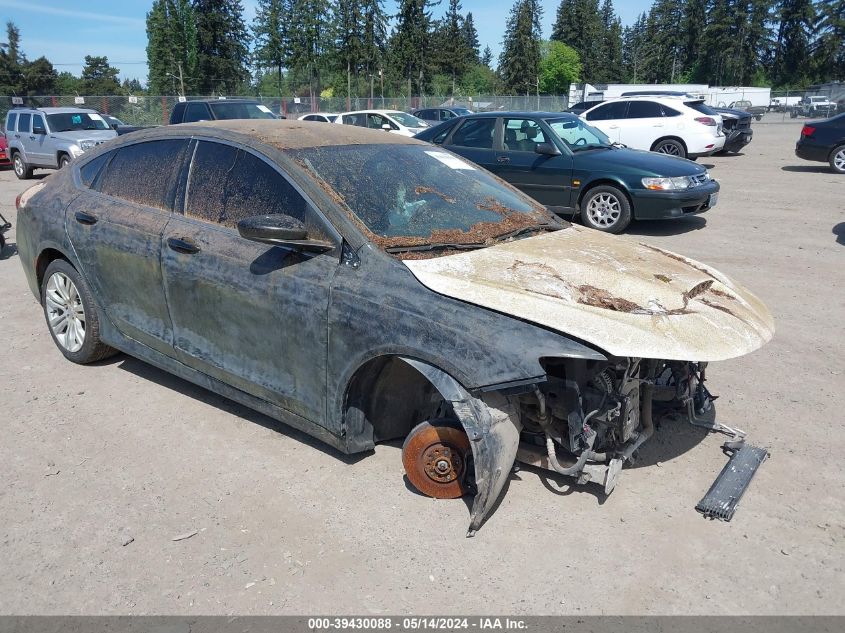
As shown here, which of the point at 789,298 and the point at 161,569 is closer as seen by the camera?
the point at 161,569

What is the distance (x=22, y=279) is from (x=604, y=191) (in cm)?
742

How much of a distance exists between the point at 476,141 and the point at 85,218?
7.02 metres

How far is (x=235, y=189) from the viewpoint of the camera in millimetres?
3871

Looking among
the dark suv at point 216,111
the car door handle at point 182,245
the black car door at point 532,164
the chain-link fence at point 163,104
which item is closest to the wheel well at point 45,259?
the car door handle at point 182,245

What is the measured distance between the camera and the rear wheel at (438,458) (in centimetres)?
333

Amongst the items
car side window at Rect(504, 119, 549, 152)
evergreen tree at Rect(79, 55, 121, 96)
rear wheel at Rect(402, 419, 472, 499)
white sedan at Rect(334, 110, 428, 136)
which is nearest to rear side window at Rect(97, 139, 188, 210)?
rear wheel at Rect(402, 419, 472, 499)

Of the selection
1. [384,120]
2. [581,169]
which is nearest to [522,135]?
[581,169]

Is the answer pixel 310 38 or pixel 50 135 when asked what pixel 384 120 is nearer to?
pixel 50 135

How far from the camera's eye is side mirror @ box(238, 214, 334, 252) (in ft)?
10.8

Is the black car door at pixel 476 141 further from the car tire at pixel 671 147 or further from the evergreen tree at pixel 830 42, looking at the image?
the evergreen tree at pixel 830 42

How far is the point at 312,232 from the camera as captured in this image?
11.5ft

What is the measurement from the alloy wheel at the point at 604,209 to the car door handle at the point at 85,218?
22.9 ft

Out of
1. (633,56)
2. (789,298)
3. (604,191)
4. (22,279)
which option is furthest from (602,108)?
(633,56)
